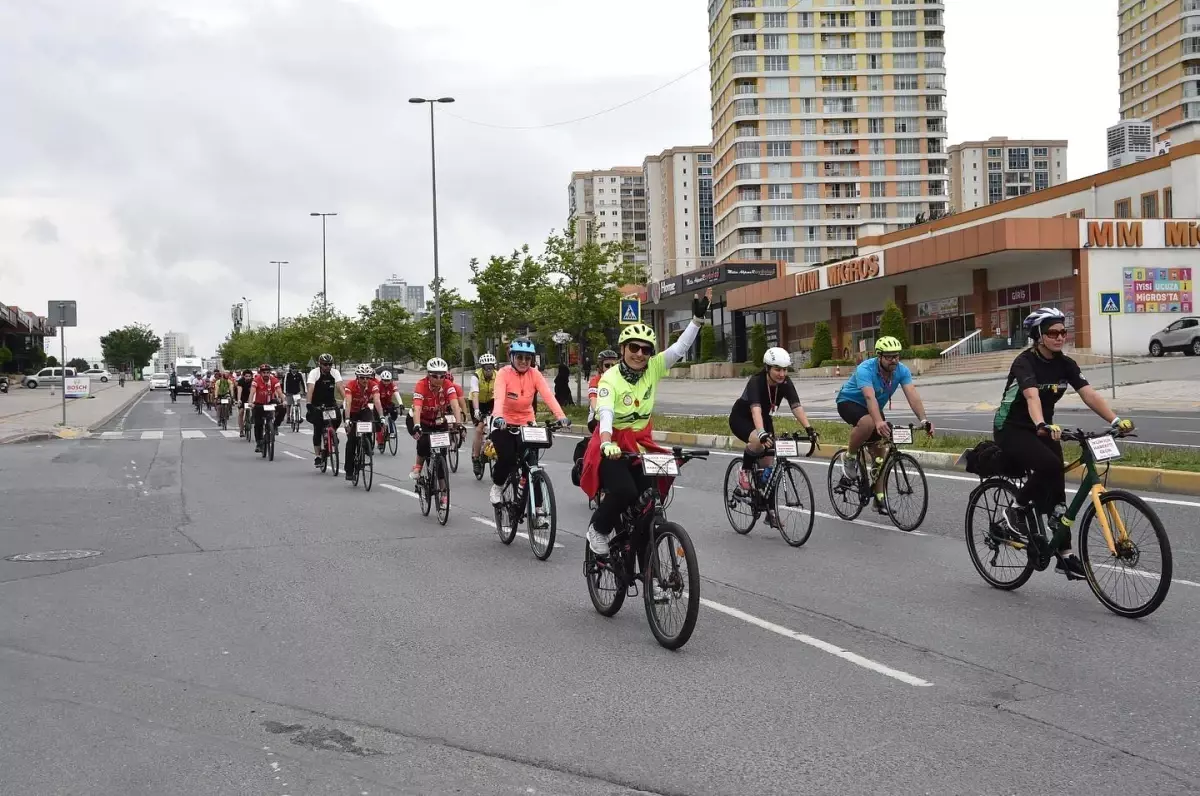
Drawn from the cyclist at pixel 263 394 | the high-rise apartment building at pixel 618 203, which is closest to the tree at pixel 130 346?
the high-rise apartment building at pixel 618 203

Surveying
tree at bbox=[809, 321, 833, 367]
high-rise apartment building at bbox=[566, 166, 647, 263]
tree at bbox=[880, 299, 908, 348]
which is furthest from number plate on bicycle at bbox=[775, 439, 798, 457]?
high-rise apartment building at bbox=[566, 166, 647, 263]

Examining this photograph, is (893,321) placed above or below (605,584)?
above

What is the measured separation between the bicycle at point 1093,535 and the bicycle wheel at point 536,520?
3221 millimetres

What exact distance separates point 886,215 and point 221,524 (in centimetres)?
10131

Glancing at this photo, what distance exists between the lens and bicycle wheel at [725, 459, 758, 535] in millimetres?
9891

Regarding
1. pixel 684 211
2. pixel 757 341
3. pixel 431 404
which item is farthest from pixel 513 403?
pixel 684 211

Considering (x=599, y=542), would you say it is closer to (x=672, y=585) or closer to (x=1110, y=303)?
(x=672, y=585)

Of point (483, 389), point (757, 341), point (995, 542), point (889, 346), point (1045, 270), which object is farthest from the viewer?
point (757, 341)

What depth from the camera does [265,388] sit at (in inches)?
845

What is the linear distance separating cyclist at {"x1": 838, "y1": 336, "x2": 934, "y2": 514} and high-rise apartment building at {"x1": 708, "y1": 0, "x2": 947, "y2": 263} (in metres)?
96.5

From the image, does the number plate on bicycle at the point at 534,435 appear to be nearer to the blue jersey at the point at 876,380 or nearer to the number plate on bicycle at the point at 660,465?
the number plate on bicycle at the point at 660,465

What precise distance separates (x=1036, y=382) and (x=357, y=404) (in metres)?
10.8

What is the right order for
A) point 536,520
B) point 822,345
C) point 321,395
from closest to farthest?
1. point 536,520
2. point 321,395
3. point 822,345

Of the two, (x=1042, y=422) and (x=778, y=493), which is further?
(x=778, y=493)
